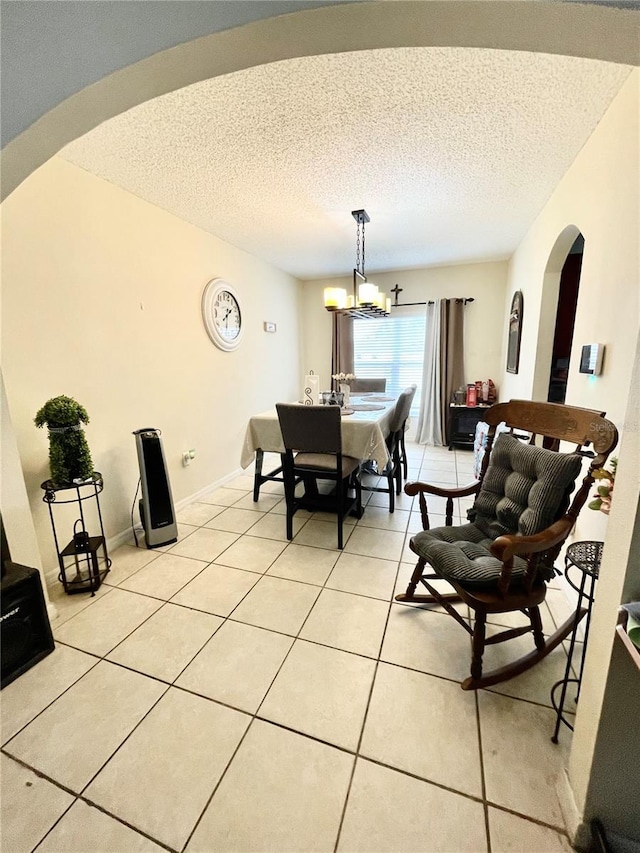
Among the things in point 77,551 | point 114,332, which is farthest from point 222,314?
point 77,551

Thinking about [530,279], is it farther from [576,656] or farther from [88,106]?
[88,106]

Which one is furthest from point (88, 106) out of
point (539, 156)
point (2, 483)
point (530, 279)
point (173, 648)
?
point (530, 279)

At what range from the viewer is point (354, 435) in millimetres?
2520

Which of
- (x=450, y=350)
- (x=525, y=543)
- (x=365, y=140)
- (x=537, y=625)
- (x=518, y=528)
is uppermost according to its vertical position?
(x=365, y=140)

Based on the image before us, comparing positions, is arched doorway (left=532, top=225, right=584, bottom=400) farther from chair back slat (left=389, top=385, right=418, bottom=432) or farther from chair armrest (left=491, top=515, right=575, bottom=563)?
chair armrest (left=491, top=515, right=575, bottom=563)

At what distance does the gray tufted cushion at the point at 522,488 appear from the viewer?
135 centimetres

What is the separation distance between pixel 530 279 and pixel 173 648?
375 centimetres

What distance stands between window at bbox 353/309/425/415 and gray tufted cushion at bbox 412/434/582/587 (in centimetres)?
333

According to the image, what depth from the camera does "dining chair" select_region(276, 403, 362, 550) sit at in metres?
2.21

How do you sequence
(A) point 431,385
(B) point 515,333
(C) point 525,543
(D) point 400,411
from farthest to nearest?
(A) point 431,385
(B) point 515,333
(D) point 400,411
(C) point 525,543

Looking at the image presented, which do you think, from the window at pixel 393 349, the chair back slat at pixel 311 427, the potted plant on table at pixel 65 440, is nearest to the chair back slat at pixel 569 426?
the chair back slat at pixel 311 427

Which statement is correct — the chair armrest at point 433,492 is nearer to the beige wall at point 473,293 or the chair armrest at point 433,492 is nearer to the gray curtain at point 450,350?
the gray curtain at point 450,350

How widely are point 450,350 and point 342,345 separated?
154cm

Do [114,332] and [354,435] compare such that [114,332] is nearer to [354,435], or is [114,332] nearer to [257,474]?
[257,474]
